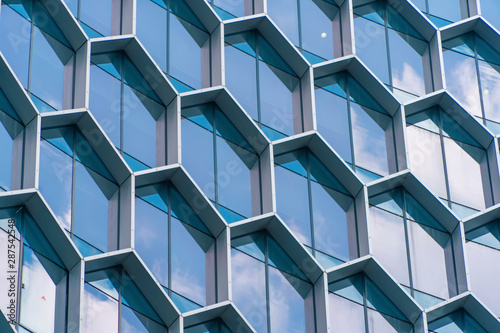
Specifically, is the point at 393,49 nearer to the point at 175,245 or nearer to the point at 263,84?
the point at 263,84

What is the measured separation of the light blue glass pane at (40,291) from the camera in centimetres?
1667

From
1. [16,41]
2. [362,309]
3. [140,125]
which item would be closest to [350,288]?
[362,309]

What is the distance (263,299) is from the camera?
19344mm

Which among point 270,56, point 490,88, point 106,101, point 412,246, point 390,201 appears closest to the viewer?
point 106,101

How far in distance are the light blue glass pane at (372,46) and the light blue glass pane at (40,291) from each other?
8.22 m

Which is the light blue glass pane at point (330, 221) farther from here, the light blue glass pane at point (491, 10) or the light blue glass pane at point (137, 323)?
the light blue glass pane at point (491, 10)

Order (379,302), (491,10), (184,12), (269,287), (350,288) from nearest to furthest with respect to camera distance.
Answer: (269,287), (350,288), (379,302), (184,12), (491,10)

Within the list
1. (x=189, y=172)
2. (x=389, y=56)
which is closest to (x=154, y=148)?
(x=189, y=172)

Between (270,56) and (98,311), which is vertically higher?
(270,56)

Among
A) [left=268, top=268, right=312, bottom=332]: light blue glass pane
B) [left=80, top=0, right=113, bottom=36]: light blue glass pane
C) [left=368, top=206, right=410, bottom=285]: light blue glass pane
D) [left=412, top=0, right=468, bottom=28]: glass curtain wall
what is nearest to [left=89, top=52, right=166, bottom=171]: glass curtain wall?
[left=80, top=0, right=113, bottom=36]: light blue glass pane

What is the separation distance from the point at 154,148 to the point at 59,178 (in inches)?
82.8

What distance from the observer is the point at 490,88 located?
943 inches

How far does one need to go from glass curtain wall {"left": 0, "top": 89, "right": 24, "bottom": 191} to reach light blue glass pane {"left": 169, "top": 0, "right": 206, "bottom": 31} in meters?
4.54

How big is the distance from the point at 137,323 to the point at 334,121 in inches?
233
